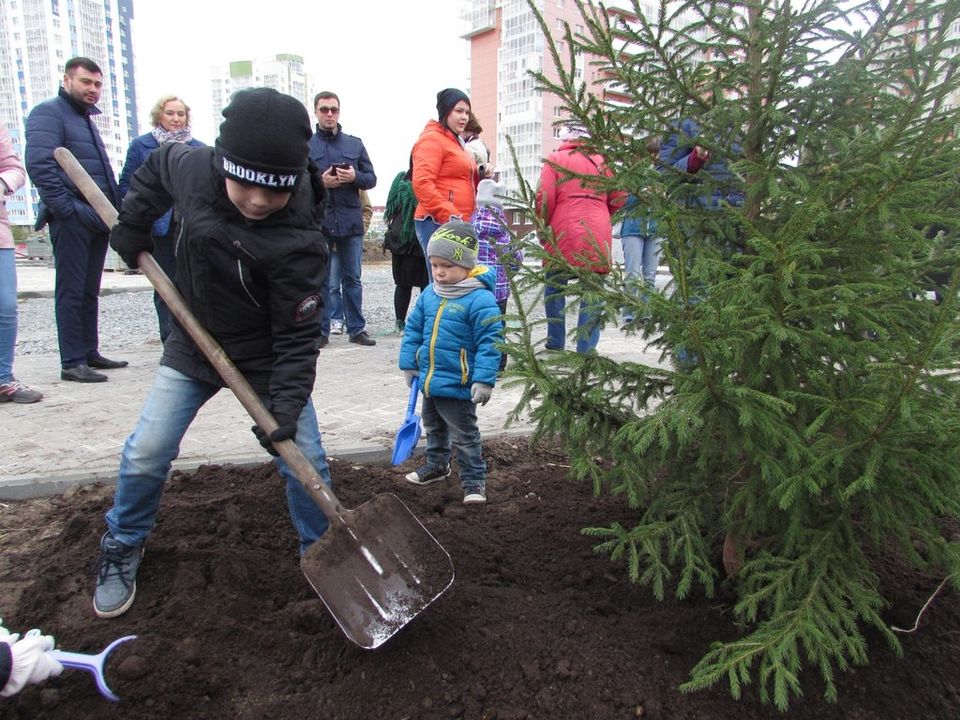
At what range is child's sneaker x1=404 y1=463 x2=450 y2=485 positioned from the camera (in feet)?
12.4

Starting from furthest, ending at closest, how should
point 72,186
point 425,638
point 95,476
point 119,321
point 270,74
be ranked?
point 270,74 < point 119,321 < point 72,186 < point 95,476 < point 425,638

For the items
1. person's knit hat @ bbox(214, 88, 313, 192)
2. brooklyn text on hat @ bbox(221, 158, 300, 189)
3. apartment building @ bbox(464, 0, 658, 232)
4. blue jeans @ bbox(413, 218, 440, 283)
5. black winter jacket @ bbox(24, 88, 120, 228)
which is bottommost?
blue jeans @ bbox(413, 218, 440, 283)

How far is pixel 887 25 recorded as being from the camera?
6.91 ft

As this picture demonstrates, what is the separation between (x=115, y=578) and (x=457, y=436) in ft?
5.56

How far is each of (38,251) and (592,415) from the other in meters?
33.5

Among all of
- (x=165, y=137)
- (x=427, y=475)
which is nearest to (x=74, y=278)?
(x=165, y=137)

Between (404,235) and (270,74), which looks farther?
(270,74)

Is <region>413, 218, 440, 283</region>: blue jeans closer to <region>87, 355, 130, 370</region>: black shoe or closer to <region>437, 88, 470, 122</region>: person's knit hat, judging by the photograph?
<region>437, 88, 470, 122</region>: person's knit hat

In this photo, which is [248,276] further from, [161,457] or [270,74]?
[270,74]

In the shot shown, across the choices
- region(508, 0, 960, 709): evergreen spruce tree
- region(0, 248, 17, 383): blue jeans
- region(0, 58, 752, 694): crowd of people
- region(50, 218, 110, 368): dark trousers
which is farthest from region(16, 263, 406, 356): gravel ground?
region(508, 0, 960, 709): evergreen spruce tree

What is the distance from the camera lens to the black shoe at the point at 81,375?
227 inches

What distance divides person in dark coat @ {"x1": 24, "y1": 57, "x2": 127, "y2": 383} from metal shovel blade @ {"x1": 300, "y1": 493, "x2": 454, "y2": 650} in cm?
415

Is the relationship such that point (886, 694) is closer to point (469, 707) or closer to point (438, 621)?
point (469, 707)

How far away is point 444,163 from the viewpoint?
18.7 feet
